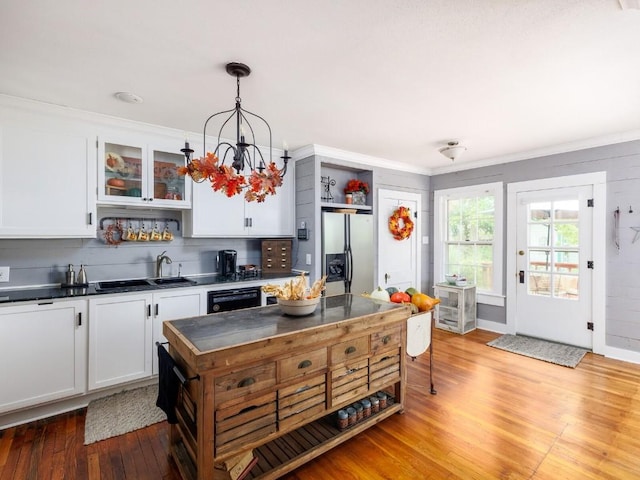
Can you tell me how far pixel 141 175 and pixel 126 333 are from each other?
58.5 inches

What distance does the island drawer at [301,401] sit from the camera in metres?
1.86

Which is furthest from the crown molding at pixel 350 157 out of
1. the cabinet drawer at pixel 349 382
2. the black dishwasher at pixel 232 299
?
the cabinet drawer at pixel 349 382

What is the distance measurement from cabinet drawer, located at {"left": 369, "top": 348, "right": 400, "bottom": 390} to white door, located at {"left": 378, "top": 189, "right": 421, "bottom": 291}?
2.25 metres

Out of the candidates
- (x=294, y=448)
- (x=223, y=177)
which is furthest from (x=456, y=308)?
(x=223, y=177)

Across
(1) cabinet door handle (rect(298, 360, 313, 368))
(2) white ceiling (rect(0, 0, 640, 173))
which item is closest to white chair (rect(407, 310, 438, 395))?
(1) cabinet door handle (rect(298, 360, 313, 368))

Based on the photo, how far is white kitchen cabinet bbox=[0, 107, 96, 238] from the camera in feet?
8.52

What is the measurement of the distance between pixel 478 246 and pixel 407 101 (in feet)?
9.99

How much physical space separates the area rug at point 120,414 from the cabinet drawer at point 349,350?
1.55 meters

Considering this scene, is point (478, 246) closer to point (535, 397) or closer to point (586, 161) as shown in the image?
point (586, 161)

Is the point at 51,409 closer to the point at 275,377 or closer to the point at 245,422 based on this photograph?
the point at 245,422

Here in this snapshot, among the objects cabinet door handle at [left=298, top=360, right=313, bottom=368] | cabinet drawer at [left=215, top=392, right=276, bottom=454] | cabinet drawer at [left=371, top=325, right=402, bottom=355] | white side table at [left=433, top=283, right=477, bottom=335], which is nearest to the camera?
cabinet drawer at [left=215, top=392, right=276, bottom=454]

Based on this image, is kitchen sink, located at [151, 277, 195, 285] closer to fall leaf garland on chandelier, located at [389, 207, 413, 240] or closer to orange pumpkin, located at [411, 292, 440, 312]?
orange pumpkin, located at [411, 292, 440, 312]

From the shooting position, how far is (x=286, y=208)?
4223 mm

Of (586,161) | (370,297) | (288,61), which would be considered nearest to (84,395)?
(370,297)
